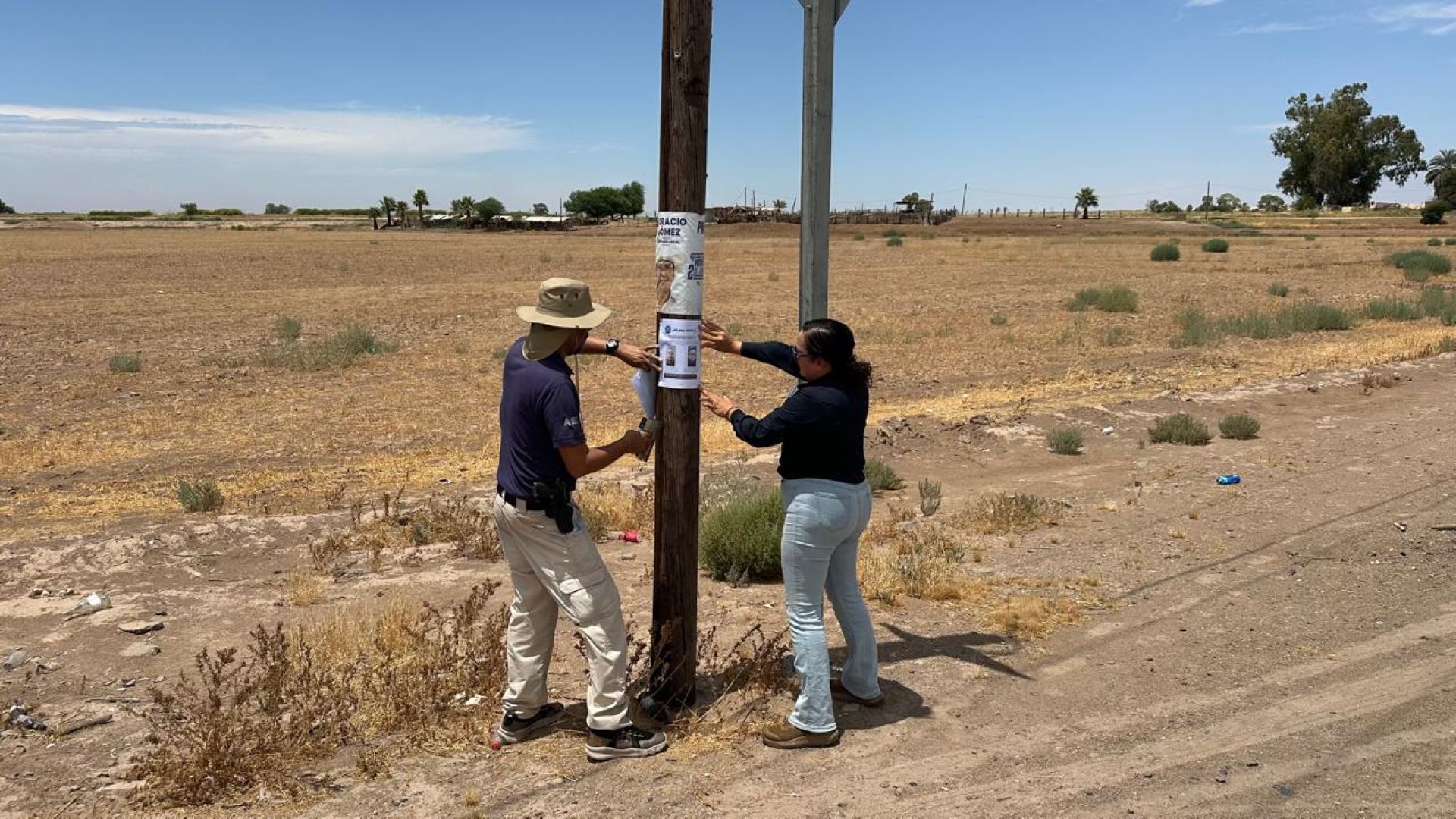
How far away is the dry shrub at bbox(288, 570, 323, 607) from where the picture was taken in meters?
6.53

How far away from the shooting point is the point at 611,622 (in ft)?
14.2

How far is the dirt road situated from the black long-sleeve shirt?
1231 mm

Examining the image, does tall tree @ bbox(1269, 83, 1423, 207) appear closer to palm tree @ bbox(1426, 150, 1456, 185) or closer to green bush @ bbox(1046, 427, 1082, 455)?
palm tree @ bbox(1426, 150, 1456, 185)

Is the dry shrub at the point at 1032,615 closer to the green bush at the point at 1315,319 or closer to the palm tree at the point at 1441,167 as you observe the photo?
the green bush at the point at 1315,319

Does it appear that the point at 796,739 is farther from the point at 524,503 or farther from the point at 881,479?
the point at 881,479

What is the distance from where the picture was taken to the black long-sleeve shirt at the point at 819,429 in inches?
166

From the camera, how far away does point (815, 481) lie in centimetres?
430

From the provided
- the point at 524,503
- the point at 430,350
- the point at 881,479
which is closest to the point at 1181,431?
the point at 881,479

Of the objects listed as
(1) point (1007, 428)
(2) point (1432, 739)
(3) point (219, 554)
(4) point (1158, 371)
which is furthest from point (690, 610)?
(4) point (1158, 371)

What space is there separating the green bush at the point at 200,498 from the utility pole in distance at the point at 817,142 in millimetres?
5904

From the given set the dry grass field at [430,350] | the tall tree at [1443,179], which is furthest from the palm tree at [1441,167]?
the dry grass field at [430,350]

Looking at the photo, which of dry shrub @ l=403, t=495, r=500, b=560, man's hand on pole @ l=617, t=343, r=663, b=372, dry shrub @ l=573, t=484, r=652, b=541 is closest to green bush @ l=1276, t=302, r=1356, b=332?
dry shrub @ l=573, t=484, r=652, b=541

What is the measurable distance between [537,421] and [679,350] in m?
0.71

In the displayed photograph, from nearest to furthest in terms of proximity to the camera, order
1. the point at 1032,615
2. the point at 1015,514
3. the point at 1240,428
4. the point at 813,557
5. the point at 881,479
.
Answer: the point at 813,557, the point at 1032,615, the point at 1015,514, the point at 881,479, the point at 1240,428
